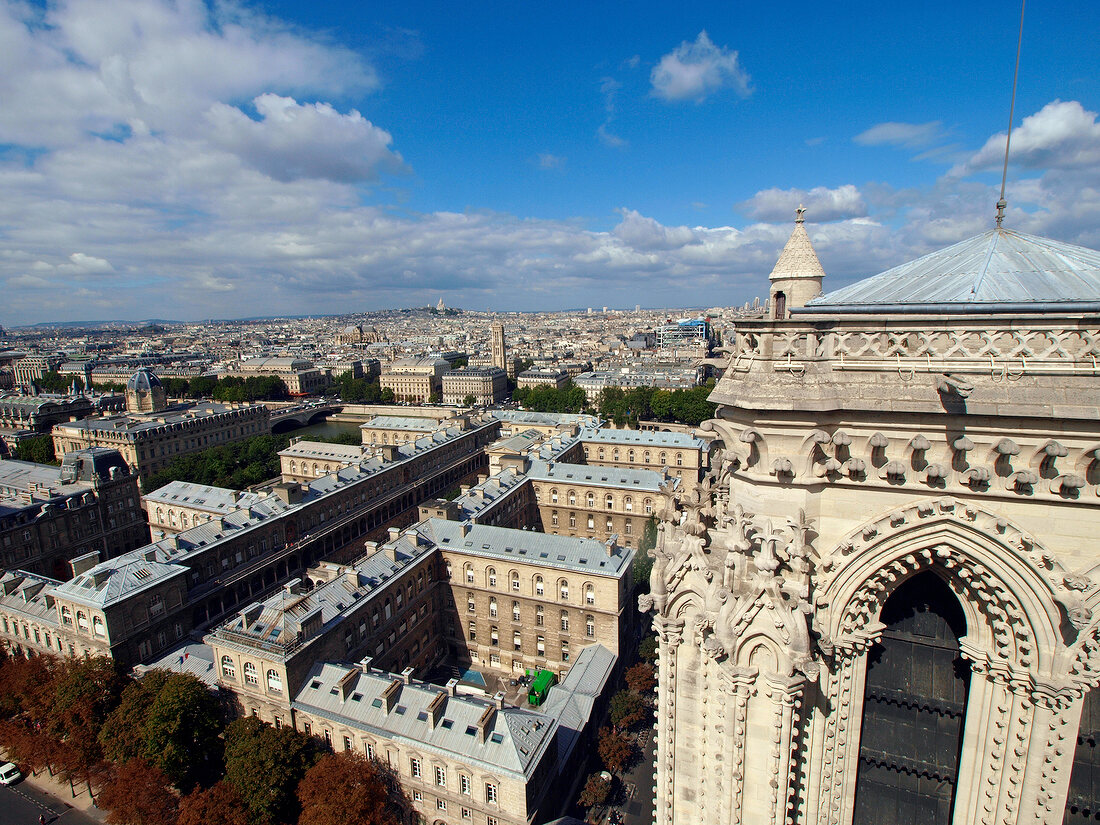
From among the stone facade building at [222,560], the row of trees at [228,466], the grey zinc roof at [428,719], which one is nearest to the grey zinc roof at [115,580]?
the stone facade building at [222,560]

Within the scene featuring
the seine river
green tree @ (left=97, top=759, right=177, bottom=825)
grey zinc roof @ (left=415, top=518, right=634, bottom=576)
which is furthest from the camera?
the seine river

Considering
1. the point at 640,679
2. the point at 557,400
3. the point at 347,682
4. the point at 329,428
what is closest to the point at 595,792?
the point at 640,679

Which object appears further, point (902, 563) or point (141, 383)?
point (141, 383)

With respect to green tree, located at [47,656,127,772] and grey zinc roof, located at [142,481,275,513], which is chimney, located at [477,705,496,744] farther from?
grey zinc roof, located at [142,481,275,513]

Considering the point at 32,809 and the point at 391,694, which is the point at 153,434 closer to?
the point at 32,809

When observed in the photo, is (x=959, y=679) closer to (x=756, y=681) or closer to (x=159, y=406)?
(x=756, y=681)

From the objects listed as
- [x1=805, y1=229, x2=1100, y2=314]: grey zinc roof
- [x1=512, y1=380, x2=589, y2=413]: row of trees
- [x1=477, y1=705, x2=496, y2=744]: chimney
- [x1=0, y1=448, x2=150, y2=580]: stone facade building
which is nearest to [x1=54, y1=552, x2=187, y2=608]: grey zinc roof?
[x1=0, y1=448, x2=150, y2=580]: stone facade building
